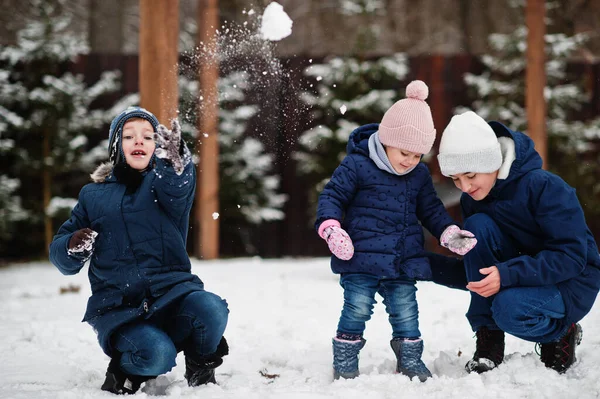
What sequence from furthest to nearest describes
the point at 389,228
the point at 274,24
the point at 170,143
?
the point at 274,24, the point at 389,228, the point at 170,143

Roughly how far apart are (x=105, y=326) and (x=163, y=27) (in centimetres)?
309

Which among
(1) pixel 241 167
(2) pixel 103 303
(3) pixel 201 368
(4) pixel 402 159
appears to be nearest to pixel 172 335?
(3) pixel 201 368

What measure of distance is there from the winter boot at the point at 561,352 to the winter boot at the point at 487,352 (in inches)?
7.0

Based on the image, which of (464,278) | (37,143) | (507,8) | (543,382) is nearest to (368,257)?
(464,278)

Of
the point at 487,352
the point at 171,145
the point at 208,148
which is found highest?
the point at 208,148

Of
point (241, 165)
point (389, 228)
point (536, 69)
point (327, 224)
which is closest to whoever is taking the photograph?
point (327, 224)

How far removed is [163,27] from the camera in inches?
202

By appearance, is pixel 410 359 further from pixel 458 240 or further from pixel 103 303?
pixel 103 303

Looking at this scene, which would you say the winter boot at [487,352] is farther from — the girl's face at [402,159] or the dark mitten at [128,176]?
the dark mitten at [128,176]

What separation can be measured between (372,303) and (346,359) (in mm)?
253

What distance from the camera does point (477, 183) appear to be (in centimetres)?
287

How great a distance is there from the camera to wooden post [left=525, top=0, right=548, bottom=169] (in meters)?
6.46

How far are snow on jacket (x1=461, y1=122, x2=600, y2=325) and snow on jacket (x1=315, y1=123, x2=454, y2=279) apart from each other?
0.27m

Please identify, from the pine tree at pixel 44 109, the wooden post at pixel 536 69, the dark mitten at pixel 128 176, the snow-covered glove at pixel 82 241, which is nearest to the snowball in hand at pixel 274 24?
the dark mitten at pixel 128 176
